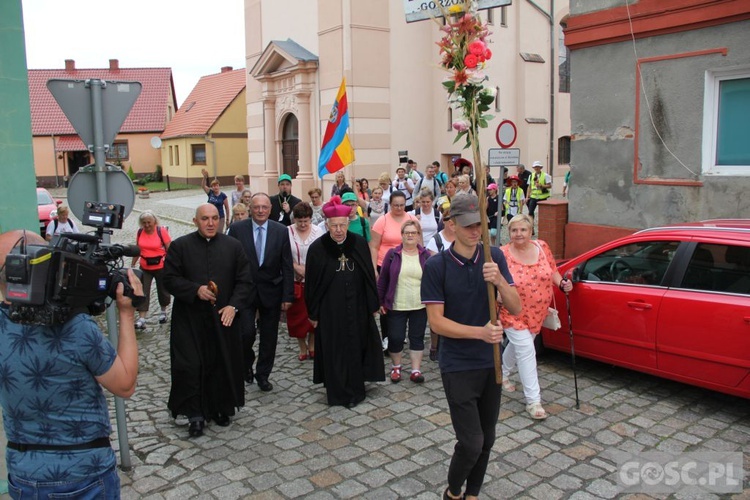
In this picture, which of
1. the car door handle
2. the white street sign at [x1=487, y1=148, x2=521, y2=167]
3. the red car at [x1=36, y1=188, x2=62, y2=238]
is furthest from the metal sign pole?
the red car at [x1=36, y1=188, x2=62, y2=238]

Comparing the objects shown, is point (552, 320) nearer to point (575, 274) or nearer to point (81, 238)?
point (575, 274)

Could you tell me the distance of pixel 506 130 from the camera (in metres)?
12.2

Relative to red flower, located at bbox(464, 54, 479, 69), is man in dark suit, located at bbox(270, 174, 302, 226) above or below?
below

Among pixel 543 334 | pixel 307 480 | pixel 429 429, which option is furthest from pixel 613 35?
pixel 307 480

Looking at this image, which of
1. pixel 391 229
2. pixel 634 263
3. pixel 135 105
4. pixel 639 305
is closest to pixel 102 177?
pixel 391 229

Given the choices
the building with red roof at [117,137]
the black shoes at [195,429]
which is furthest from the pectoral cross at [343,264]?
the building with red roof at [117,137]

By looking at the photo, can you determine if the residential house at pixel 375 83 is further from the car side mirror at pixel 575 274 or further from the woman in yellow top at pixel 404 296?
the car side mirror at pixel 575 274

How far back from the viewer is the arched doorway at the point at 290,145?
24391 mm

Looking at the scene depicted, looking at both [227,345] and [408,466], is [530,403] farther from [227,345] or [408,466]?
[227,345]

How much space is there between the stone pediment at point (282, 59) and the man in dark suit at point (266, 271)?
15882mm

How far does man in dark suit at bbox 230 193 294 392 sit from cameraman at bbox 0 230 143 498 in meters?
3.96

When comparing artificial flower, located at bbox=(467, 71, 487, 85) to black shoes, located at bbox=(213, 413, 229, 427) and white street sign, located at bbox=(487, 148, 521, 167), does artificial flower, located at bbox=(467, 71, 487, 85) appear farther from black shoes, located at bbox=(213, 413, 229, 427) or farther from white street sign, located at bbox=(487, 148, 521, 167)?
white street sign, located at bbox=(487, 148, 521, 167)

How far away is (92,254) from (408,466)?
3.00 m

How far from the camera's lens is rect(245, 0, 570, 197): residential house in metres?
21.0
